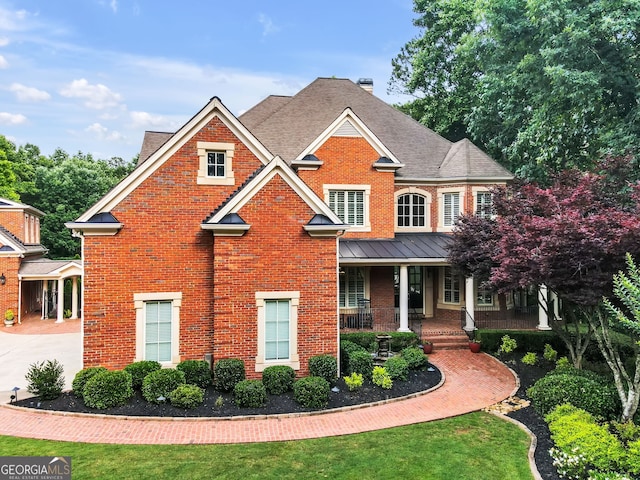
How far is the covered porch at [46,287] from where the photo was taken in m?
22.1

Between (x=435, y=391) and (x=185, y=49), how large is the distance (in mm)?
17117

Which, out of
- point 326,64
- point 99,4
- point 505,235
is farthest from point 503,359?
point 326,64

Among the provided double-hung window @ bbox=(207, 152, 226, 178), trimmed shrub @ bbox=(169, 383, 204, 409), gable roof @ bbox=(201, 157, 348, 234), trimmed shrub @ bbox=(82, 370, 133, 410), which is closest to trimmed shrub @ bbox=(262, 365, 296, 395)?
trimmed shrub @ bbox=(169, 383, 204, 409)

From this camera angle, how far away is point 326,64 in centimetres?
3080

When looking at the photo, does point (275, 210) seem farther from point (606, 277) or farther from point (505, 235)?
point (606, 277)

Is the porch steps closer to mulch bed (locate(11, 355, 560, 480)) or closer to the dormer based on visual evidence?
mulch bed (locate(11, 355, 560, 480))

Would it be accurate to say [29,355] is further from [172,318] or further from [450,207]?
[450,207]

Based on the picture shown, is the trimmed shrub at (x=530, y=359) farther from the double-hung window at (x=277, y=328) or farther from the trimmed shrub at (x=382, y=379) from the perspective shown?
the double-hung window at (x=277, y=328)

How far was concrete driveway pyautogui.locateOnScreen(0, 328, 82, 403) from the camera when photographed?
1191 cm

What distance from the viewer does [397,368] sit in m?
12.1

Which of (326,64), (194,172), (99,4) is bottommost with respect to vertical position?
(194,172)

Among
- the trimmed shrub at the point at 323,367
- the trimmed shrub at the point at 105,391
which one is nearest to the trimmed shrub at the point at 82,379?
the trimmed shrub at the point at 105,391

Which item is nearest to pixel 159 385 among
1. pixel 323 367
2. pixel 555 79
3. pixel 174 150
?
pixel 323 367

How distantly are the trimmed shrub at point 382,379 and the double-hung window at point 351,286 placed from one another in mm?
6632
